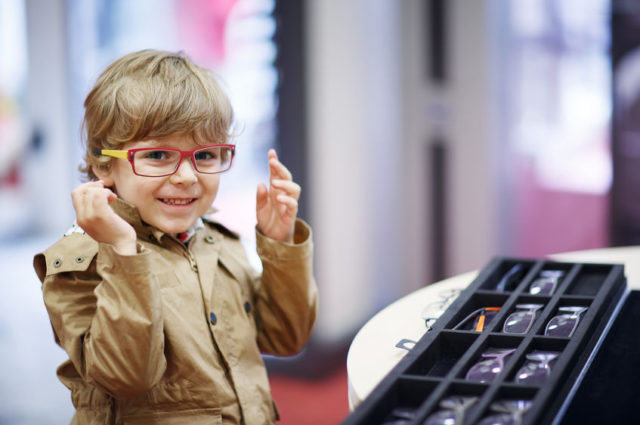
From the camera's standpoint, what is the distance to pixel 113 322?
1.05 m

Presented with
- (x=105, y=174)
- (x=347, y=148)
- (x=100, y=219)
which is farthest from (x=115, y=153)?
(x=347, y=148)

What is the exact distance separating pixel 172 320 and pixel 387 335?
1.18ft

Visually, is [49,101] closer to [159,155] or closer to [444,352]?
[159,155]

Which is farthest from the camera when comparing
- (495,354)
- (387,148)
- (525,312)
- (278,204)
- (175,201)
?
(387,148)

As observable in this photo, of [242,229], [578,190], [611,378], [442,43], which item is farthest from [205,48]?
[611,378]

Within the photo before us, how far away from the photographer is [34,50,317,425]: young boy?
1062 mm

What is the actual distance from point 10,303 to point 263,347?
2.72 m

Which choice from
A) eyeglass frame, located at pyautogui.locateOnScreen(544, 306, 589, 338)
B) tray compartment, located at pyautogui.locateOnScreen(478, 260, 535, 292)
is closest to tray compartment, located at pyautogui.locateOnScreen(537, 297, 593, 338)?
eyeglass frame, located at pyautogui.locateOnScreen(544, 306, 589, 338)

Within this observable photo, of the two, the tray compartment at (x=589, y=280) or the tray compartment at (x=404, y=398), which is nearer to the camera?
the tray compartment at (x=404, y=398)

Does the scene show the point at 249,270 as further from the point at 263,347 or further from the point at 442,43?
the point at 442,43

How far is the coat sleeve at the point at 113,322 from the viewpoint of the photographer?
1054 mm

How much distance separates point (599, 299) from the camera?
3.86 ft

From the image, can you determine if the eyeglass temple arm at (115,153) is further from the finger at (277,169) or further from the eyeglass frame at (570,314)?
the eyeglass frame at (570,314)

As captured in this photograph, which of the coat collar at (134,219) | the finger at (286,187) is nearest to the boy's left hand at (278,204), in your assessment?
the finger at (286,187)
